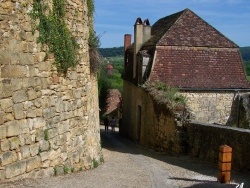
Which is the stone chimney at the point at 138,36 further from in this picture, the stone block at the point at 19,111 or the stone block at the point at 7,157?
the stone block at the point at 7,157

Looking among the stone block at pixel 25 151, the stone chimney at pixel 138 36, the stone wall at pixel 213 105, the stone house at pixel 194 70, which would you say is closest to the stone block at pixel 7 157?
the stone block at pixel 25 151

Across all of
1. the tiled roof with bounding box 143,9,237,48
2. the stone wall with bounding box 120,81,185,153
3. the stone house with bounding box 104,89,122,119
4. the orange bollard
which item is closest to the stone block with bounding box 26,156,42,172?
the orange bollard

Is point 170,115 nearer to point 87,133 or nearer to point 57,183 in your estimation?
point 87,133

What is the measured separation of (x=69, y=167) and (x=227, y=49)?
13.9m

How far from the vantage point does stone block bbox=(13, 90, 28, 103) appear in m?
6.82

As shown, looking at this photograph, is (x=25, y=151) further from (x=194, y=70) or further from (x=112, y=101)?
(x=112, y=101)

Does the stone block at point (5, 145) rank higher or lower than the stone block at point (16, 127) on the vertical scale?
lower

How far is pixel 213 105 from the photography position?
19.3 metres

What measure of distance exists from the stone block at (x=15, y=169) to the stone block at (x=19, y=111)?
0.83 metres

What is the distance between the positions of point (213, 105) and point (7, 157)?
14352 millimetres

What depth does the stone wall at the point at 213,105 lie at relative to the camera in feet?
62.1

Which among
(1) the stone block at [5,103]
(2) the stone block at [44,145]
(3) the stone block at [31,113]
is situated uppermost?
(1) the stone block at [5,103]

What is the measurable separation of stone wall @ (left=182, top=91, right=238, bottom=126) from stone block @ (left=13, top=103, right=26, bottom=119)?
41.8 ft

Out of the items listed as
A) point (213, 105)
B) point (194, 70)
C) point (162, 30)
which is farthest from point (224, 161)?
point (162, 30)
